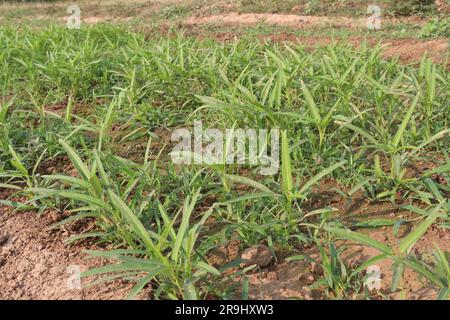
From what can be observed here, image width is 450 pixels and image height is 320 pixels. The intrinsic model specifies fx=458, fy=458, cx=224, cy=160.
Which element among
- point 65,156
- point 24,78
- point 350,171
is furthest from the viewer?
point 24,78

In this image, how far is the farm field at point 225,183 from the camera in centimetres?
135

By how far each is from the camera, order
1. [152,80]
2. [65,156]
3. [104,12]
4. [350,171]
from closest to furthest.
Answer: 1. [350,171]
2. [65,156]
3. [152,80]
4. [104,12]

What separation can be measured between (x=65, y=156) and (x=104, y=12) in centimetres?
706

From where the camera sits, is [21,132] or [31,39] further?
[31,39]

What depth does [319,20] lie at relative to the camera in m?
5.73

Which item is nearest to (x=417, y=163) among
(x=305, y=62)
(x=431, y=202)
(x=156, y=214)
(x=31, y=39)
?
(x=431, y=202)

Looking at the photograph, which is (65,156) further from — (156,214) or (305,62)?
(305,62)

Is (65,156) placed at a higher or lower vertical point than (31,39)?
lower

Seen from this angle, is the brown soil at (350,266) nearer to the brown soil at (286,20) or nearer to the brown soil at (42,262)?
the brown soil at (42,262)

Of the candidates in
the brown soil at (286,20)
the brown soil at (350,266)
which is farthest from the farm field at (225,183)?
the brown soil at (286,20)

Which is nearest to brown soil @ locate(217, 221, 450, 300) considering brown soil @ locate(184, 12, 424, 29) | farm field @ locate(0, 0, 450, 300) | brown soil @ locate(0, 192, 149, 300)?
farm field @ locate(0, 0, 450, 300)

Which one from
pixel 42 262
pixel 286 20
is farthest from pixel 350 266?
pixel 286 20

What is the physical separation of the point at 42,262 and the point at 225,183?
2.24ft
